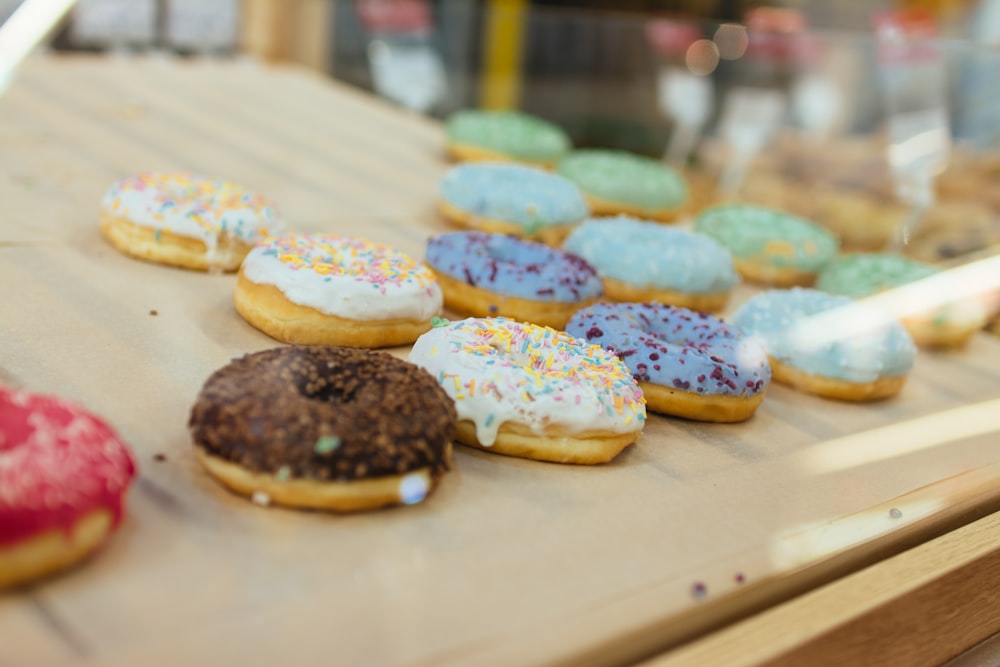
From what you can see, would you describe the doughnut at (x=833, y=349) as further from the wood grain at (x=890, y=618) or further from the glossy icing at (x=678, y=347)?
the wood grain at (x=890, y=618)

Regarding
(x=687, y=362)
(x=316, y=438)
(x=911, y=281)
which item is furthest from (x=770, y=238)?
(x=316, y=438)

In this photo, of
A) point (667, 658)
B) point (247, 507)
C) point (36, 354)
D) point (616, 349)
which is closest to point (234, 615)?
point (247, 507)

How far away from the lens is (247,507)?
1472 mm

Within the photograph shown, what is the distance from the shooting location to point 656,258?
2.66 metres

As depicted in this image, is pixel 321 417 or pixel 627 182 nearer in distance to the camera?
pixel 321 417

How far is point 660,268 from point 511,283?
502 mm

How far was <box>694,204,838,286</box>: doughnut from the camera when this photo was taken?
2.99 m

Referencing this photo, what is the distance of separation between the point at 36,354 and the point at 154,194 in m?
0.70

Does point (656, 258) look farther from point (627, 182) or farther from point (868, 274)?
point (627, 182)

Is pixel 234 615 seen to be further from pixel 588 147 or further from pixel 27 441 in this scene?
pixel 588 147

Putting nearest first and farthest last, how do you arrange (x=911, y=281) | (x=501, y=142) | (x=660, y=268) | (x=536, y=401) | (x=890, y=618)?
(x=890, y=618) < (x=536, y=401) < (x=660, y=268) < (x=911, y=281) < (x=501, y=142)

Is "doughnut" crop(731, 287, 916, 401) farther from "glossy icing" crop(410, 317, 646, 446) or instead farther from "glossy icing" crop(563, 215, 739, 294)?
"glossy icing" crop(410, 317, 646, 446)

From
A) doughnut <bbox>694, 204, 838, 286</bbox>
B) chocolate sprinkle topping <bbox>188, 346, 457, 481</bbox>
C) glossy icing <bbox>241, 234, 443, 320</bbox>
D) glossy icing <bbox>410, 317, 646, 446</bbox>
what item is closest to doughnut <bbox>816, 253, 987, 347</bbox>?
doughnut <bbox>694, 204, 838, 286</bbox>

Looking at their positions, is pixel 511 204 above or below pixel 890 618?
above
